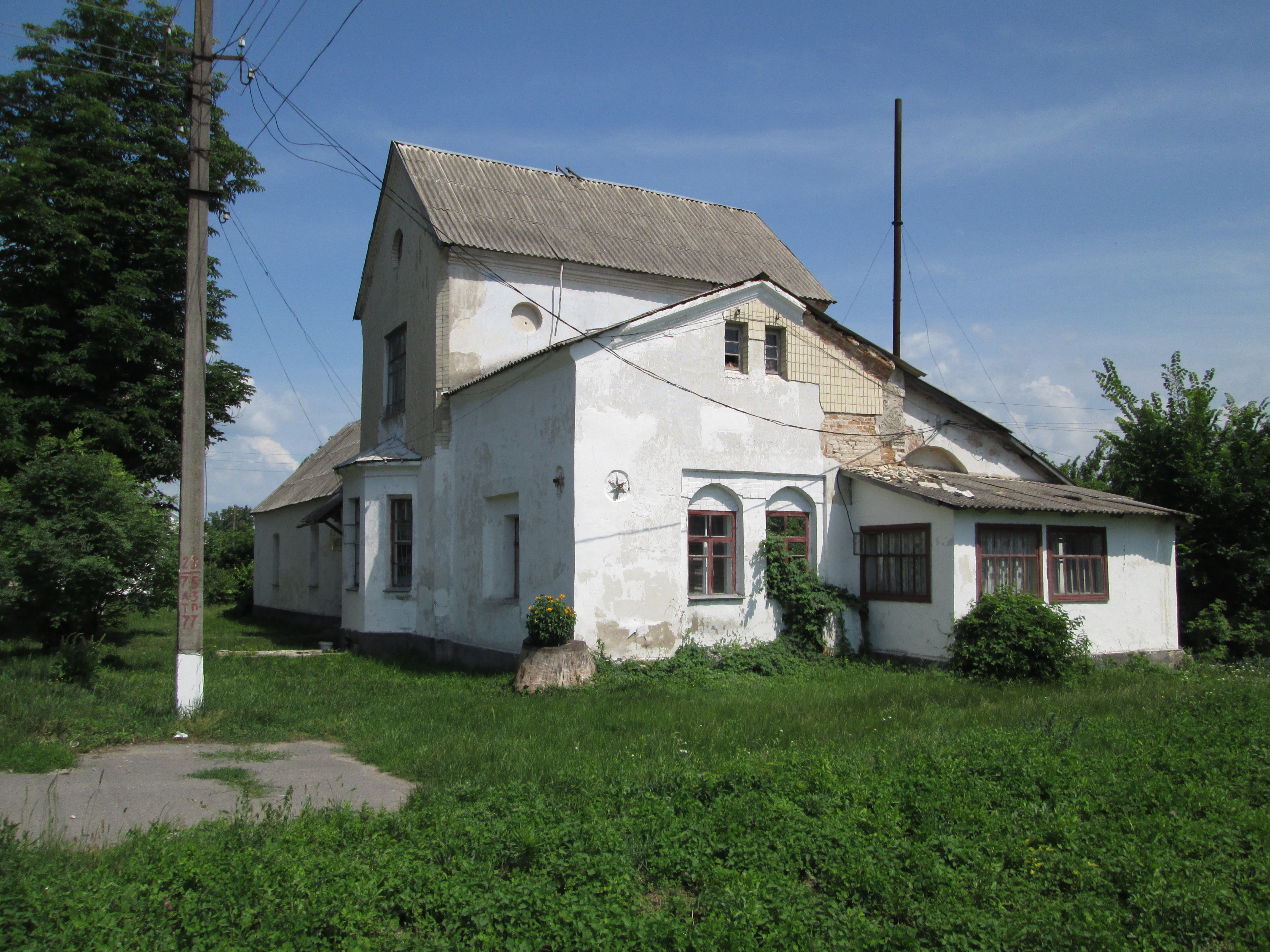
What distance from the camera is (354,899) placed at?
15.3 feet

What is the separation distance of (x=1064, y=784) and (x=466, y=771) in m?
4.81

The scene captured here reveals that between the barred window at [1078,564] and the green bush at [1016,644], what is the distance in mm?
1905

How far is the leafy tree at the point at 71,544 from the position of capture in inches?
464

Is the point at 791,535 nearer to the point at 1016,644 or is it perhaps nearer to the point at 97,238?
the point at 1016,644

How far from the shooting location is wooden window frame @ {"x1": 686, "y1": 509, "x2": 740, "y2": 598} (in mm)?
Answer: 14852

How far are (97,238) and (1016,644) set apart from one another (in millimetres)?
18375

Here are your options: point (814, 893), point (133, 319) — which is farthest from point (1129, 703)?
point (133, 319)

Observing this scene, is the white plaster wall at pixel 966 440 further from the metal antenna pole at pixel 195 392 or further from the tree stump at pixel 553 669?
the metal antenna pole at pixel 195 392

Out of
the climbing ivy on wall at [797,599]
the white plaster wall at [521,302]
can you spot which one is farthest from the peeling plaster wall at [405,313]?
the climbing ivy on wall at [797,599]

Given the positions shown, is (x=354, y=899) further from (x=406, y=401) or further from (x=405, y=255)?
(x=405, y=255)

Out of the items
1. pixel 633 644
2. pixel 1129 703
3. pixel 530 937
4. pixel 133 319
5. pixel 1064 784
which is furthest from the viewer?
pixel 133 319

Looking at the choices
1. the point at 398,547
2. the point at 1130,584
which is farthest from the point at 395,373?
the point at 1130,584

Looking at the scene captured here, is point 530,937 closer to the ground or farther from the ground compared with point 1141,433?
closer to the ground

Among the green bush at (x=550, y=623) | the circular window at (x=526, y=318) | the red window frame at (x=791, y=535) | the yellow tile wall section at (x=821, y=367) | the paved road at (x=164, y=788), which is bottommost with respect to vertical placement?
the paved road at (x=164, y=788)
